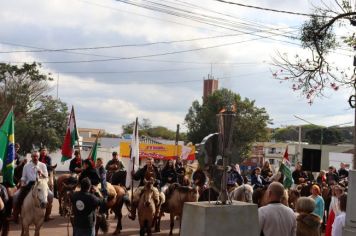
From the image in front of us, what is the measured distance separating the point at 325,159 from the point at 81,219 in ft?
221

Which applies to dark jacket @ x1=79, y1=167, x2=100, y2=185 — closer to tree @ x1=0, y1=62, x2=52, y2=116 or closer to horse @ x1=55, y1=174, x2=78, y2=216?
horse @ x1=55, y1=174, x2=78, y2=216

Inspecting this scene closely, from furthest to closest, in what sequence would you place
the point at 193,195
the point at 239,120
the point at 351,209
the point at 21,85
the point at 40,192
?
the point at 239,120, the point at 21,85, the point at 193,195, the point at 40,192, the point at 351,209

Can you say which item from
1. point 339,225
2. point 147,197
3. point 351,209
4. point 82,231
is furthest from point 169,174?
point 351,209

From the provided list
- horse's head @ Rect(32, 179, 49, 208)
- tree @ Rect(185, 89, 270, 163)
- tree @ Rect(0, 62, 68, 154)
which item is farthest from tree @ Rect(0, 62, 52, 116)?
horse's head @ Rect(32, 179, 49, 208)

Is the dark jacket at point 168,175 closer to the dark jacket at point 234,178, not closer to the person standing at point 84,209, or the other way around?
the dark jacket at point 234,178

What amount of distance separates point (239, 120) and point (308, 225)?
53.1 metres

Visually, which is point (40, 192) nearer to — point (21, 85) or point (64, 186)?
point (64, 186)

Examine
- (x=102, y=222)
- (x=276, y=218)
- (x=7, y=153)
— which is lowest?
(x=102, y=222)

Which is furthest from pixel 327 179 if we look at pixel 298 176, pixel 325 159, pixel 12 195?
A: pixel 325 159

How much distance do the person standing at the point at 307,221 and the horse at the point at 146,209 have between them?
7.81 meters

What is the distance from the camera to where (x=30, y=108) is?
4750 centimetres

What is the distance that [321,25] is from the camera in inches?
478

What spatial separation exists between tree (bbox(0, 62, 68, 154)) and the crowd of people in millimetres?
27322

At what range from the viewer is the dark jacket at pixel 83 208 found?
31.7ft
